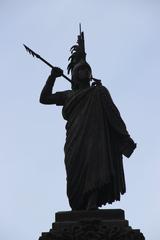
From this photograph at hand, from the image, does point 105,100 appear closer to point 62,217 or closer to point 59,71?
point 59,71

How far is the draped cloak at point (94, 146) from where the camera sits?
15.1m

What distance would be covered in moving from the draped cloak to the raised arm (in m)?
0.31

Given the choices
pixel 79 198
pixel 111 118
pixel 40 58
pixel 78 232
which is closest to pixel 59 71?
pixel 40 58

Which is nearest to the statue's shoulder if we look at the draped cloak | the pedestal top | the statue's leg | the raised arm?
the draped cloak

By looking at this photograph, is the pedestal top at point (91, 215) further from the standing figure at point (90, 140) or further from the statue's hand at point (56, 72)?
the statue's hand at point (56, 72)

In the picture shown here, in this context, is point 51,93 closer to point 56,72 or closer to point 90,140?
point 56,72

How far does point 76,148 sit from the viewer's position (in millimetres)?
15328

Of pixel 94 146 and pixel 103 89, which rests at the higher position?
pixel 103 89

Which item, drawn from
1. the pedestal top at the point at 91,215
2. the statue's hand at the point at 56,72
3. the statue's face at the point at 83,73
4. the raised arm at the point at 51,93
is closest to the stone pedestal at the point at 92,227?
the pedestal top at the point at 91,215

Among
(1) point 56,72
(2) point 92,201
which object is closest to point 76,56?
(1) point 56,72

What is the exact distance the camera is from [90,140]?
15.4m

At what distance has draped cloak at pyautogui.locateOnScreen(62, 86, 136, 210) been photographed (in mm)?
15062

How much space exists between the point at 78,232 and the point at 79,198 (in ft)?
4.05

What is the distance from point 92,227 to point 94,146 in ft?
6.28
